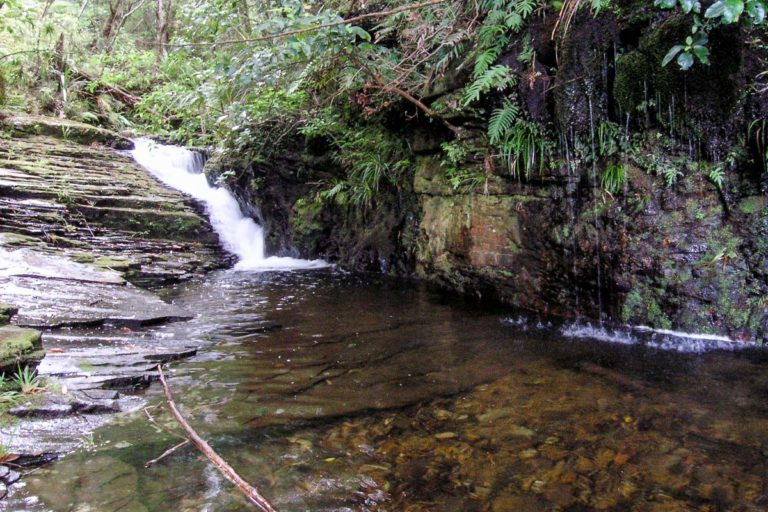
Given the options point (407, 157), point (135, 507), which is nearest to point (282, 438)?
point (135, 507)

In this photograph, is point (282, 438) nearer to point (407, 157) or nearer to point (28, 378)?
point (28, 378)

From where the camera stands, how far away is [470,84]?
676cm

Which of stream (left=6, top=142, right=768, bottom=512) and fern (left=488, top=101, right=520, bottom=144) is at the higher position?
fern (left=488, top=101, right=520, bottom=144)

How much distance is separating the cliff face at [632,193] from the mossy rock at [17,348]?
16.8ft

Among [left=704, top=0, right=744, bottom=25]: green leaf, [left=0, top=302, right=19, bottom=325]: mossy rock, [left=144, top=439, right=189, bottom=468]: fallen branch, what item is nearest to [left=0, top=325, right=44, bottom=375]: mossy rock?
[left=0, top=302, right=19, bottom=325]: mossy rock

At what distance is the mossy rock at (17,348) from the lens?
12.2 feet

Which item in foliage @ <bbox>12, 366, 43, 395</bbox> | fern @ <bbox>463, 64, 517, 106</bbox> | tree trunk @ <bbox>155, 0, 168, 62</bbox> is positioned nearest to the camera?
foliage @ <bbox>12, 366, 43, 395</bbox>

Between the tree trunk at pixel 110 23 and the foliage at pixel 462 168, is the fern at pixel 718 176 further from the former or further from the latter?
the tree trunk at pixel 110 23

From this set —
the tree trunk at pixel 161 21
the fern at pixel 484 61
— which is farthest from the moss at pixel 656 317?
the tree trunk at pixel 161 21

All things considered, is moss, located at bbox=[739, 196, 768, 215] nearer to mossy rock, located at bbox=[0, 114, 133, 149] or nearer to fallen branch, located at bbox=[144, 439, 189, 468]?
fallen branch, located at bbox=[144, 439, 189, 468]

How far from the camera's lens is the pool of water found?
2.90m

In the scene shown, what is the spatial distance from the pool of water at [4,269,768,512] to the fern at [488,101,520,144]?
7.74ft

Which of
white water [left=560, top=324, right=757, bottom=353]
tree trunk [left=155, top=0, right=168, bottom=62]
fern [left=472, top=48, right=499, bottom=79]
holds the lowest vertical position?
white water [left=560, top=324, right=757, bottom=353]

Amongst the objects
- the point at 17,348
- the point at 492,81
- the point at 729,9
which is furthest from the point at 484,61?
the point at 17,348
